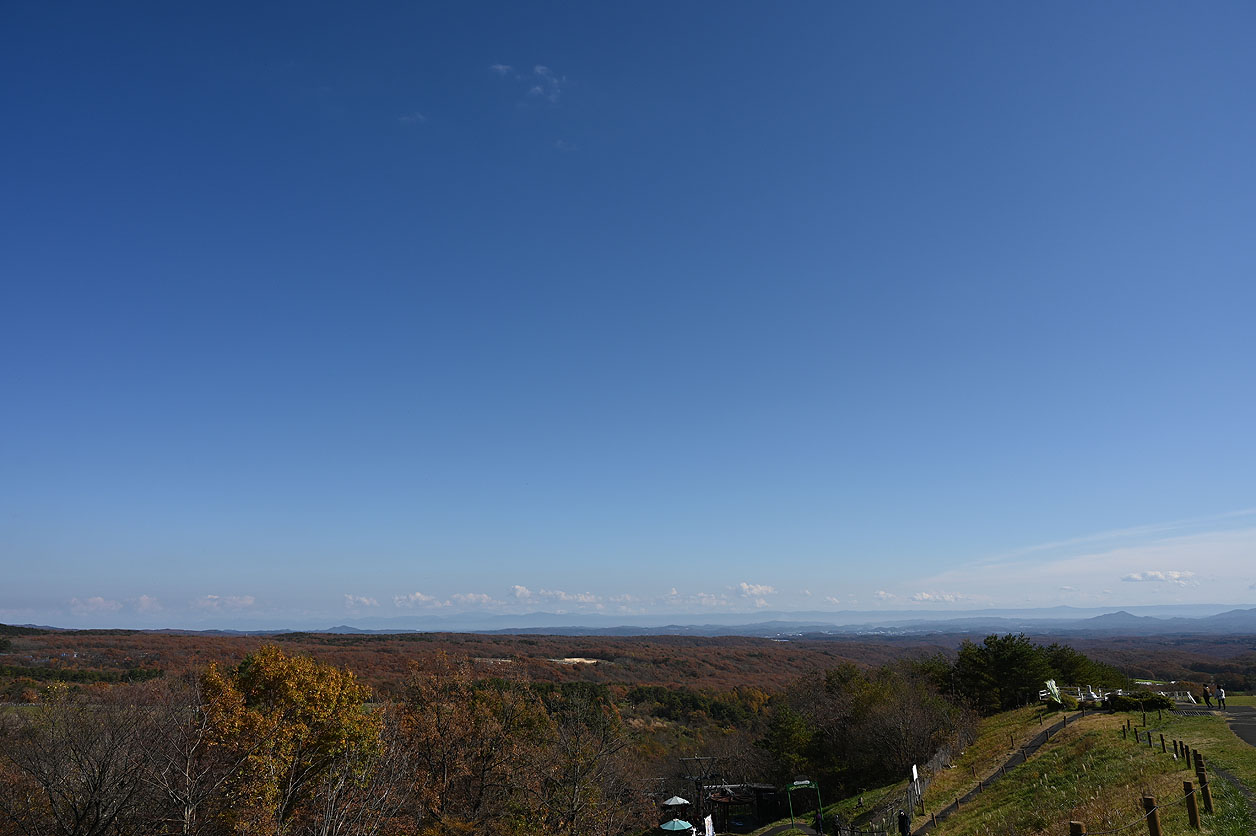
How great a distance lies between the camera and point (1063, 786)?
24.5m

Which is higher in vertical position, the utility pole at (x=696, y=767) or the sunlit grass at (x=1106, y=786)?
the sunlit grass at (x=1106, y=786)

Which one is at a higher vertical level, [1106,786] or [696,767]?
[1106,786]

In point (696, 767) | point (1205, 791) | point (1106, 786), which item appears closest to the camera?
point (1205, 791)

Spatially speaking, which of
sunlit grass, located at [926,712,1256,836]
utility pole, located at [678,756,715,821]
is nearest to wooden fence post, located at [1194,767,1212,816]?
sunlit grass, located at [926,712,1256,836]

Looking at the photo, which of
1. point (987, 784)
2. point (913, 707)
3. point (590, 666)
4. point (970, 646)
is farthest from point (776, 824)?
point (590, 666)

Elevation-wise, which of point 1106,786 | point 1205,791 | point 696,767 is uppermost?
point 1205,791


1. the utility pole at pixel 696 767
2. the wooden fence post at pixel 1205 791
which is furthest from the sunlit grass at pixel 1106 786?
the utility pole at pixel 696 767

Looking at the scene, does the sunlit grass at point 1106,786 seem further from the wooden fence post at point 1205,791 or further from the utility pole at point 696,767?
the utility pole at point 696,767

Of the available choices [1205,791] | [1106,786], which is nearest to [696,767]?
[1106,786]

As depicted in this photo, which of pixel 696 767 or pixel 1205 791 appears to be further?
pixel 696 767

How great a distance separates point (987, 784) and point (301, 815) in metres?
32.8

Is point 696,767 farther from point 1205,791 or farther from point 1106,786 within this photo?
point 1205,791

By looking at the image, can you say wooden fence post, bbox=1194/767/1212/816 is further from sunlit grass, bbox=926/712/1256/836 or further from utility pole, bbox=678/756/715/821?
utility pole, bbox=678/756/715/821

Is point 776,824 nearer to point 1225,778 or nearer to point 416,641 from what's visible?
point 1225,778
